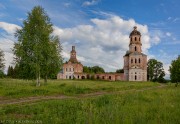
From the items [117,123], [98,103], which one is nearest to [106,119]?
[117,123]

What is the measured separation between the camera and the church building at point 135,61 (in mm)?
83750

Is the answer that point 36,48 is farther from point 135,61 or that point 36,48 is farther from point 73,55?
point 73,55

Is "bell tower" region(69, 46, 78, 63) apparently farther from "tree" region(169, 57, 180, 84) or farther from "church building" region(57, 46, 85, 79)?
"tree" region(169, 57, 180, 84)

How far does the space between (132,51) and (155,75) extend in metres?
17.3

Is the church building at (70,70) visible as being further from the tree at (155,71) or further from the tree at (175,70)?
the tree at (175,70)

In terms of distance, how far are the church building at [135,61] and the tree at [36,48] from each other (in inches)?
2119

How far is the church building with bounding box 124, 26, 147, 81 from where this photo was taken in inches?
3297

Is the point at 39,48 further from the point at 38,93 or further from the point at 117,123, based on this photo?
the point at 117,123

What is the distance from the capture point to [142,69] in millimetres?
84438

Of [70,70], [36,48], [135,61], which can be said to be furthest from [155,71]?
[36,48]

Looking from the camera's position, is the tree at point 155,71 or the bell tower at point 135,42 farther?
the tree at point 155,71

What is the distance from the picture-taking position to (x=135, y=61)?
84875 mm

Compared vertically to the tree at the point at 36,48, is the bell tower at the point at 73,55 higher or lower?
higher

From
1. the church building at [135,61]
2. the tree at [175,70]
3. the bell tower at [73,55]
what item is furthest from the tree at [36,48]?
the bell tower at [73,55]
